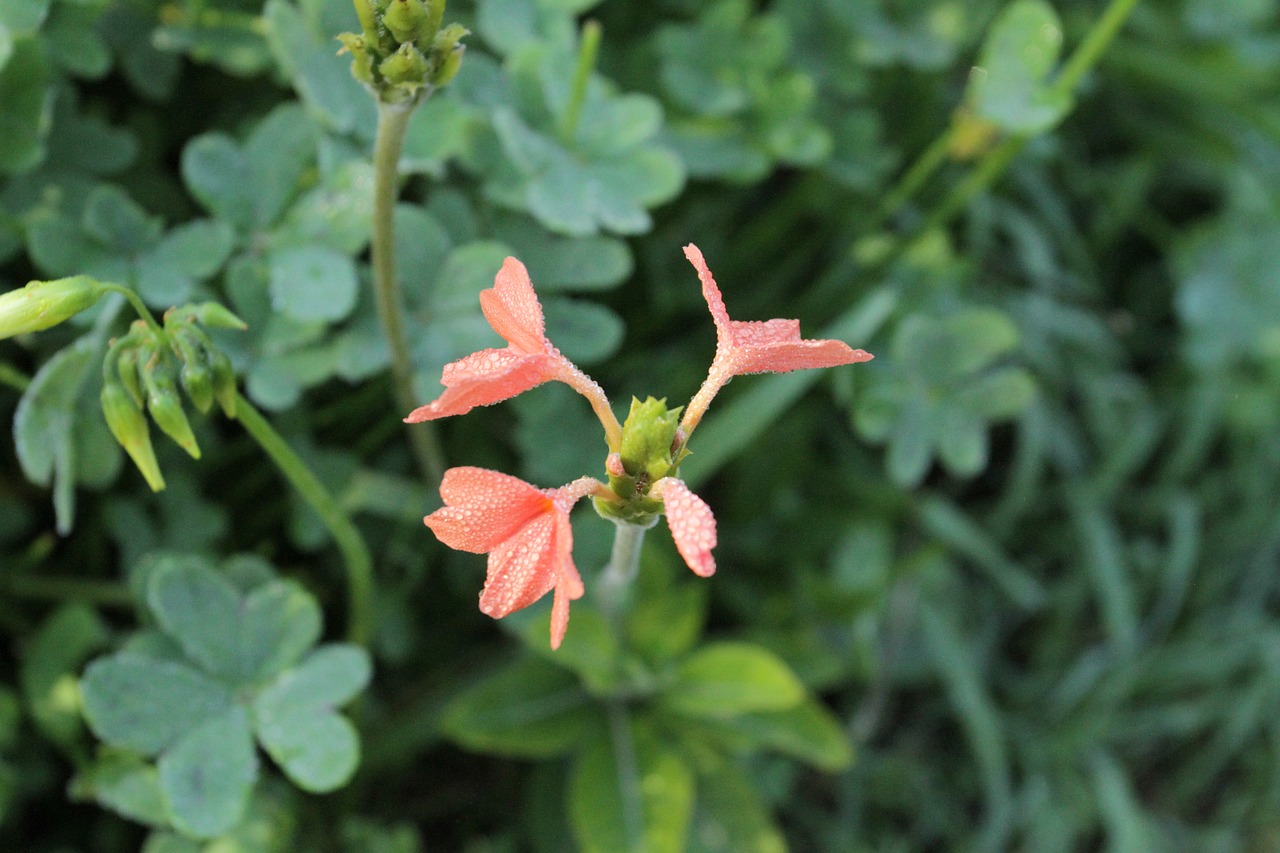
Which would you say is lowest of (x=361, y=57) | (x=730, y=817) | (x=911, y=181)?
(x=730, y=817)

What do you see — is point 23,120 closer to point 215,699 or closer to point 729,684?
point 215,699

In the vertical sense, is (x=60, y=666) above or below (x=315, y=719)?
below

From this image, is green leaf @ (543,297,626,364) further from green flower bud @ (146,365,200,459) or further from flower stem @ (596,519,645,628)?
green flower bud @ (146,365,200,459)

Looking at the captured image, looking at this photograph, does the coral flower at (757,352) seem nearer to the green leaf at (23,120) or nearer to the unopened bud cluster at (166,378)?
the unopened bud cluster at (166,378)

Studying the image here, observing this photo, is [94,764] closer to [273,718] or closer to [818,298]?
[273,718]

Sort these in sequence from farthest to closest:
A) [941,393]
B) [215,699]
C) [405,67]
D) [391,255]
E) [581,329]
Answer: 1. [941,393]
2. [581,329]
3. [215,699]
4. [391,255]
5. [405,67]

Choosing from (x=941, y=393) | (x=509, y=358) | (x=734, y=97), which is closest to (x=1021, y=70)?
(x=734, y=97)

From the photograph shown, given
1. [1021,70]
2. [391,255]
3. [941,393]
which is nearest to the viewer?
[391,255]

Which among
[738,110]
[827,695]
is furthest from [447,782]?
[738,110]
